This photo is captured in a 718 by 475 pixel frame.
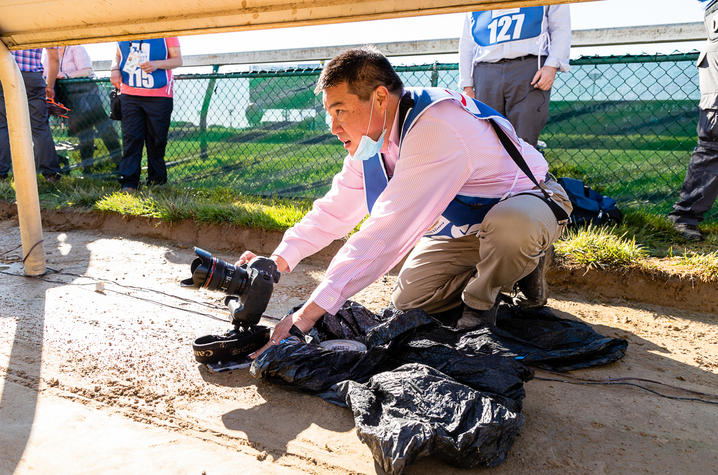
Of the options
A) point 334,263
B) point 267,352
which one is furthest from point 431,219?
point 267,352

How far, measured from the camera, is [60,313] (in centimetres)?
302

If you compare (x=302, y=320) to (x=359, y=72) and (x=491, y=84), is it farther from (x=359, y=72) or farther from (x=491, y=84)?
(x=491, y=84)

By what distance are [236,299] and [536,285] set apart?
1635 mm

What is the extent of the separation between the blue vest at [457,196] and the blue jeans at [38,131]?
484cm

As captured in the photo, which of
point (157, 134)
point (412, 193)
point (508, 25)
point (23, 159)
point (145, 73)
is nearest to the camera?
point (412, 193)

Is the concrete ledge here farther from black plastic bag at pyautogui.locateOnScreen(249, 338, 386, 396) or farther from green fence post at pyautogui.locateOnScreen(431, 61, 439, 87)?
green fence post at pyautogui.locateOnScreen(431, 61, 439, 87)

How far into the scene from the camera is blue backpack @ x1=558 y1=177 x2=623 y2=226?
3983mm

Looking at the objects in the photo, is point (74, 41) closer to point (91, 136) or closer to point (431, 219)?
point (431, 219)

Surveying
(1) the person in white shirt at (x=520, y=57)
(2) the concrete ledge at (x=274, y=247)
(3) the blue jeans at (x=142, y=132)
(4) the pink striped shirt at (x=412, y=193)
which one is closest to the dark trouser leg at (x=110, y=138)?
(3) the blue jeans at (x=142, y=132)

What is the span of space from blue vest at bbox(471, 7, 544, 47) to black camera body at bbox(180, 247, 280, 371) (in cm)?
260

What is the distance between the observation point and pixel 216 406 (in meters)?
2.14

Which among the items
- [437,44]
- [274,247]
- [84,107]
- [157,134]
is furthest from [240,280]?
[84,107]

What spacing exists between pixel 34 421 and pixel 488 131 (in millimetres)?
2189

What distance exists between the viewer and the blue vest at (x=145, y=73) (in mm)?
5285
